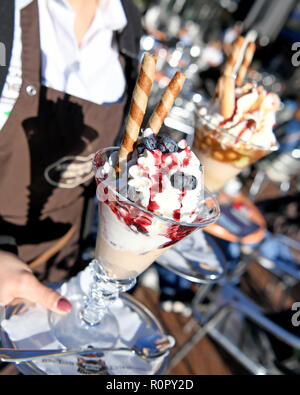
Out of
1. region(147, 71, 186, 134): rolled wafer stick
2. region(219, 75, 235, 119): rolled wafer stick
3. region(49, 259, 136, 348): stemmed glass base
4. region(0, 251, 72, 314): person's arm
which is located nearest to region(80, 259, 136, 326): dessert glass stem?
region(49, 259, 136, 348): stemmed glass base

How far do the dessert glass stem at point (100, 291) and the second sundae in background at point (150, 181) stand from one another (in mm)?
167

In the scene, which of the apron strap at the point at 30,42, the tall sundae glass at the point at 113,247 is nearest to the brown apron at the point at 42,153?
the apron strap at the point at 30,42

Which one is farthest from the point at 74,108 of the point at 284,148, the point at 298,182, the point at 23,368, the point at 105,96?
the point at 298,182

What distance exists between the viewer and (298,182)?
16.5 feet

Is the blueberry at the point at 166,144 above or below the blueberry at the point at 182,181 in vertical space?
above

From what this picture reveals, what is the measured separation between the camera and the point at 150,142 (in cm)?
64

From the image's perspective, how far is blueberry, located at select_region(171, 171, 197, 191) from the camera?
2.15 ft

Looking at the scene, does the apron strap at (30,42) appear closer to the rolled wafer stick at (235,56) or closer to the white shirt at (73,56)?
the white shirt at (73,56)

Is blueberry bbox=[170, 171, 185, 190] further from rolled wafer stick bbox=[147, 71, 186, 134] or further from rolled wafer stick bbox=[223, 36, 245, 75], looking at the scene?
rolled wafer stick bbox=[223, 36, 245, 75]

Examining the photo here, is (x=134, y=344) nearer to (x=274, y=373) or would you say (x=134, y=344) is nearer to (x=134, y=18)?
(x=134, y=18)

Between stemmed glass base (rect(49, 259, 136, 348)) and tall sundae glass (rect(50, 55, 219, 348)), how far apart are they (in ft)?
0.20

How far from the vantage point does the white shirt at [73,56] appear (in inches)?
33.8

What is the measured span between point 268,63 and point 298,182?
5.62 metres

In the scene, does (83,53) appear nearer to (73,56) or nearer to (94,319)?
(73,56)
